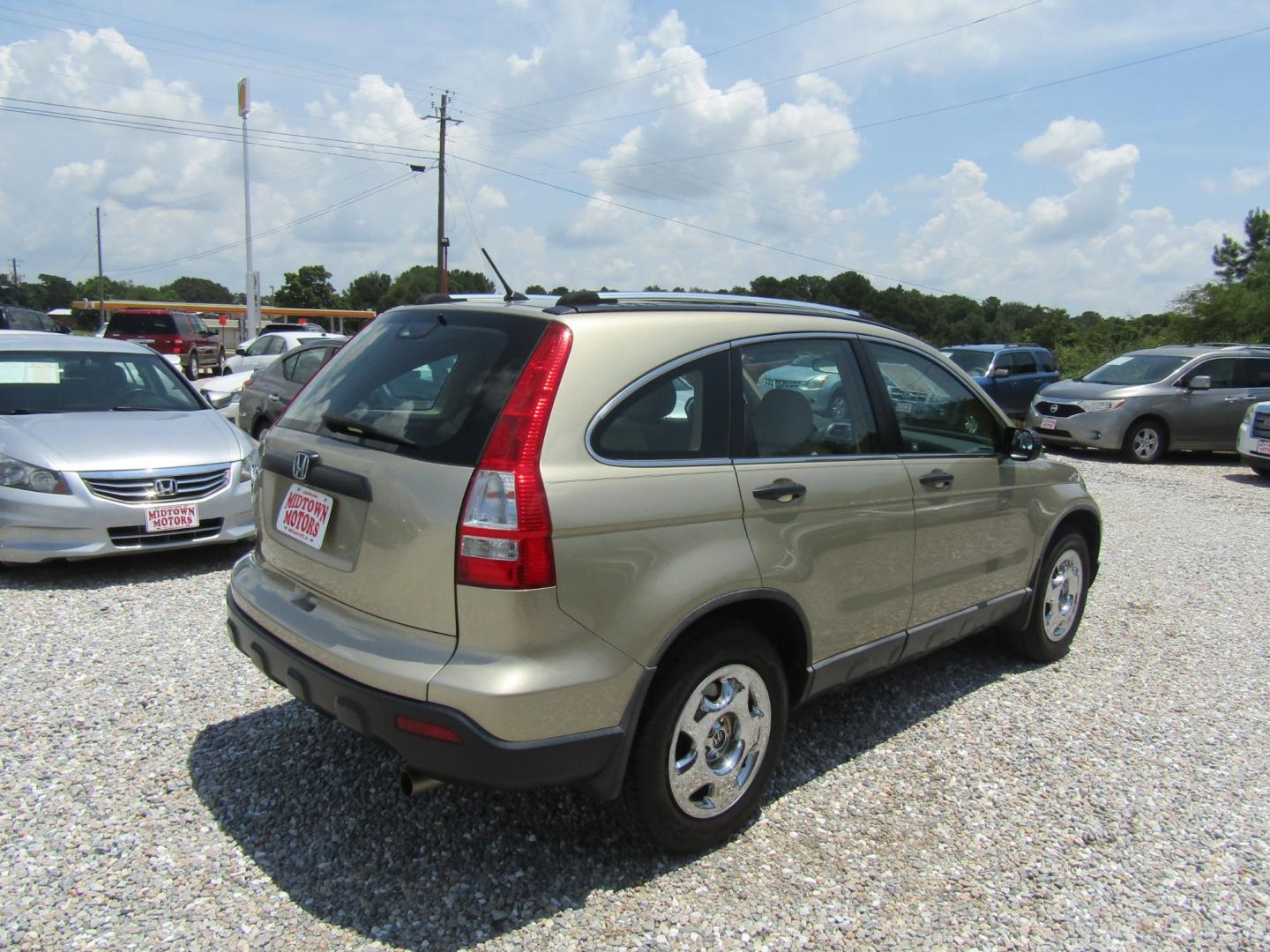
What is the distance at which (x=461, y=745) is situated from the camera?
2277mm

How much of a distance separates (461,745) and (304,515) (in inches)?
39.6

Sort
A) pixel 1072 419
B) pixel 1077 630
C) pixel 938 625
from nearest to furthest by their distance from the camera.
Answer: pixel 938 625, pixel 1077 630, pixel 1072 419

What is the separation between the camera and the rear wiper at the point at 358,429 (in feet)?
8.46

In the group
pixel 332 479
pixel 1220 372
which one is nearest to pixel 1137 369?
pixel 1220 372

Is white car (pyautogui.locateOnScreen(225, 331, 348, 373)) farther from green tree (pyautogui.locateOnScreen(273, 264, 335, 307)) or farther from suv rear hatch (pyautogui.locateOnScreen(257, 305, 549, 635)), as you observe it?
green tree (pyautogui.locateOnScreen(273, 264, 335, 307))

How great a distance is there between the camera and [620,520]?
8.00 feet

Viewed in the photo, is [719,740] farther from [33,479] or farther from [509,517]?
[33,479]

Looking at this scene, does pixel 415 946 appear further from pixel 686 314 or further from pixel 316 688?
pixel 686 314

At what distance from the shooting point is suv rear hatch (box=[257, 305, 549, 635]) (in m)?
2.40

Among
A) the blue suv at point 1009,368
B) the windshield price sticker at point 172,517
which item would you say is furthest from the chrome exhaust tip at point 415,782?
the blue suv at point 1009,368

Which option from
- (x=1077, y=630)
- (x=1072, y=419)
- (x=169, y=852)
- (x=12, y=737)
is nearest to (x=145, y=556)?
(x=12, y=737)

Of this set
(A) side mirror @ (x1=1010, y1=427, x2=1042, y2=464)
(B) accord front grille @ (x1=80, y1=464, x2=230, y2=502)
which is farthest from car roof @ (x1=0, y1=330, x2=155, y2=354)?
(A) side mirror @ (x1=1010, y1=427, x2=1042, y2=464)

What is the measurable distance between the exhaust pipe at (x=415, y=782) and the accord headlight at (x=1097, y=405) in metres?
13.4

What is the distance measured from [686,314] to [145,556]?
16.3 ft
